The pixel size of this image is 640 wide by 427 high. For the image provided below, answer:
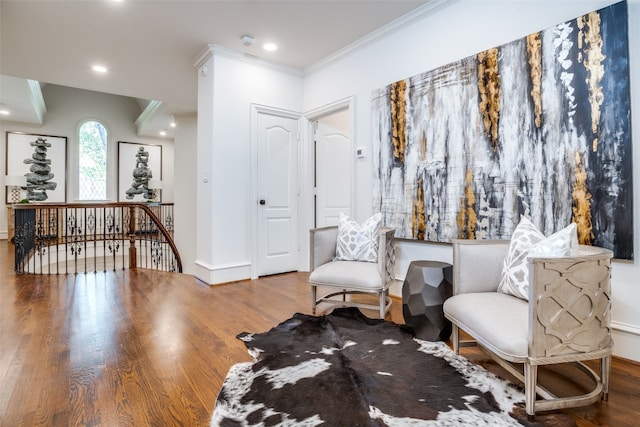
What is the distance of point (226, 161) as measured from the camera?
3.85 meters

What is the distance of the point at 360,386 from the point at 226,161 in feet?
9.86

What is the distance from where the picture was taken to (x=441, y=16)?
286cm

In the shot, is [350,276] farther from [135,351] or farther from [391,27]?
[391,27]

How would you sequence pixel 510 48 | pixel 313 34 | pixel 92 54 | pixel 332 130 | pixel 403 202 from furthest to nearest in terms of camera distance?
1. pixel 332 130
2. pixel 92 54
3. pixel 313 34
4. pixel 403 202
5. pixel 510 48

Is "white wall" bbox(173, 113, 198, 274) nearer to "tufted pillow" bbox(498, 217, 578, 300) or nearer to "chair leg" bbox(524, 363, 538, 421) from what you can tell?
"tufted pillow" bbox(498, 217, 578, 300)

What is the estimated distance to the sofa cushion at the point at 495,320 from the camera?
4.57 ft

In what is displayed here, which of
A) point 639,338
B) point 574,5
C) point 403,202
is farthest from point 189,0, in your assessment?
point 639,338

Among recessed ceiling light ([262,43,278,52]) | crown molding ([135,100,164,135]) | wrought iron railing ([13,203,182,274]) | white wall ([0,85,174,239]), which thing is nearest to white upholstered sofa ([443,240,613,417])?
recessed ceiling light ([262,43,278,52])

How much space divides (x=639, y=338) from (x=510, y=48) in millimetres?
2047

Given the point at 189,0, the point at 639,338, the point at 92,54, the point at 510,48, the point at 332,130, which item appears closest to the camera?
the point at 639,338

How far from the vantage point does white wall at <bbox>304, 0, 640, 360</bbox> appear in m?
1.88

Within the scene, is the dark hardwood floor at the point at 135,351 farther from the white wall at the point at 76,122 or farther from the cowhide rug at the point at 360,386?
the white wall at the point at 76,122

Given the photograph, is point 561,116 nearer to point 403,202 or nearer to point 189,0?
point 403,202

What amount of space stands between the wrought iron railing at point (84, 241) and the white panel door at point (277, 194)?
1991mm
